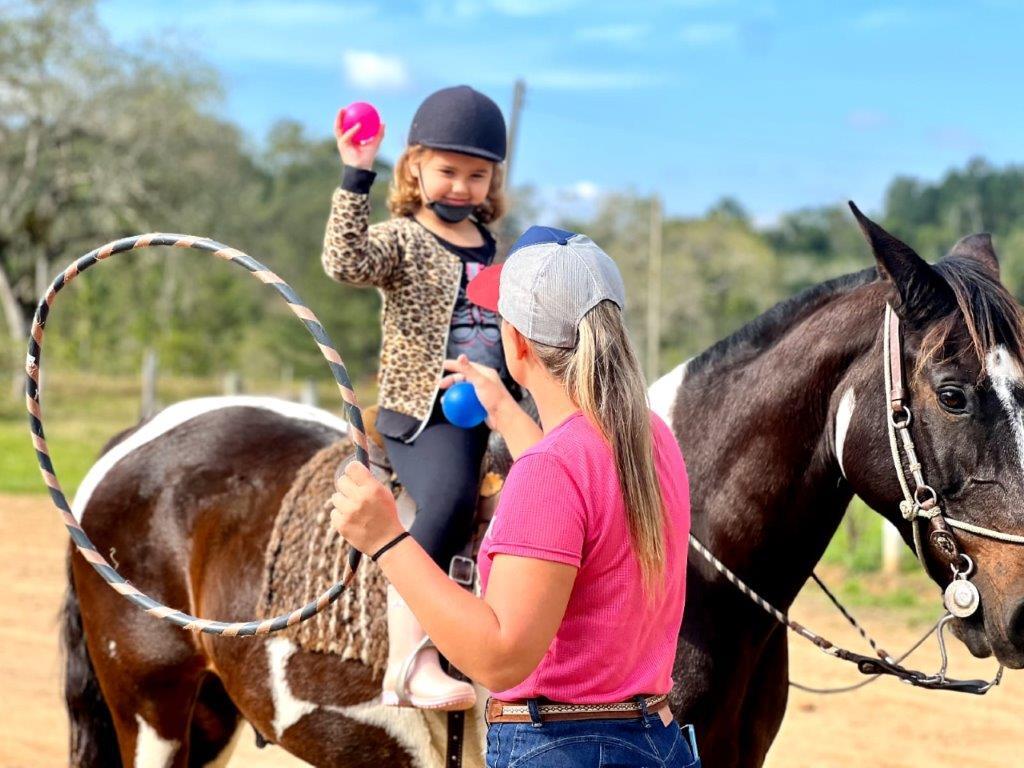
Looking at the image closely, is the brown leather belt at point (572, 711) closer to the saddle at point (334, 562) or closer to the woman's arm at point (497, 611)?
the woman's arm at point (497, 611)

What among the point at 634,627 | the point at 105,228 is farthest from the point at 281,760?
the point at 105,228

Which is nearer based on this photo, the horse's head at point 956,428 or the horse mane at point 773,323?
the horse's head at point 956,428

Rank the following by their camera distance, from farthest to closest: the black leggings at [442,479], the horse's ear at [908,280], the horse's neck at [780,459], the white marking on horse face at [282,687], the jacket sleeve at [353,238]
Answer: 1. the white marking on horse face at [282,687]
2. the black leggings at [442,479]
3. the jacket sleeve at [353,238]
4. the horse's neck at [780,459]
5. the horse's ear at [908,280]

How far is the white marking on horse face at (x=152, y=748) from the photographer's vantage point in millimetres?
3811

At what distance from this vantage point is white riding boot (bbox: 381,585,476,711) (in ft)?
10.2

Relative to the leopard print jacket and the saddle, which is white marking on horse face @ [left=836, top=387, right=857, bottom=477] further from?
the leopard print jacket

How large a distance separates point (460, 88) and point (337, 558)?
4.93 ft

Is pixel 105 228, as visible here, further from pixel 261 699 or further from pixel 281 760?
pixel 261 699

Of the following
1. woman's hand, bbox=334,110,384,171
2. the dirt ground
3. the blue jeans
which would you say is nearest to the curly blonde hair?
woman's hand, bbox=334,110,384,171

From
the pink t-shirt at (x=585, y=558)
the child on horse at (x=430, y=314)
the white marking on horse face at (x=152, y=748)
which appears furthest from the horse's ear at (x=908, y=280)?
the white marking on horse face at (x=152, y=748)

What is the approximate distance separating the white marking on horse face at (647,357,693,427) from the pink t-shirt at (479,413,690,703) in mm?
1223

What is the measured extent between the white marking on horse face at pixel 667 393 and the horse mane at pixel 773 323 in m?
0.04

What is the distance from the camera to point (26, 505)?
13109mm

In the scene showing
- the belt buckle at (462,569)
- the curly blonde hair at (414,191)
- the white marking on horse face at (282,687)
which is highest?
the curly blonde hair at (414,191)
